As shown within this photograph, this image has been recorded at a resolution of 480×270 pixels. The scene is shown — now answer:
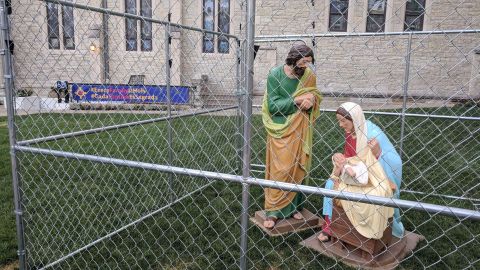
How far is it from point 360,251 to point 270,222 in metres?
0.92

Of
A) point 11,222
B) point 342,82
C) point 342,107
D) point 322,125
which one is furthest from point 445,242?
point 342,82

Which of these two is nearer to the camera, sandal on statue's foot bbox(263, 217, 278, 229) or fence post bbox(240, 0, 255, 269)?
fence post bbox(240, 0, 255, 269)

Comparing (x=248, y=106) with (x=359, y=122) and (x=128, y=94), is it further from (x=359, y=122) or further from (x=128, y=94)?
(x=128, y=94)

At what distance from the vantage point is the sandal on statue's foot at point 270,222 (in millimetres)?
3764

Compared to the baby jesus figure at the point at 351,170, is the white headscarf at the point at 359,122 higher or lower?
higher

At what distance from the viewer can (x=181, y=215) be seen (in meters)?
4.25

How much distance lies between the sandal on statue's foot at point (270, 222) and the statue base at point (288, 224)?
0.03m

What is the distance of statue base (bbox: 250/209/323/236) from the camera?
3.75m

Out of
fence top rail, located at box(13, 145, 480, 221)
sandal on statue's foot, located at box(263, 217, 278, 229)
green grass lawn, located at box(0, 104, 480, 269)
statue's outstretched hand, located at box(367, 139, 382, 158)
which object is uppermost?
fence top rail, located at box(13, 145, 480, 221)

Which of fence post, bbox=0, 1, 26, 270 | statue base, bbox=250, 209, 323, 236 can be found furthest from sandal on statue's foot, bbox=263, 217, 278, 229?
fence post, bbox=0, 1, 26, 270

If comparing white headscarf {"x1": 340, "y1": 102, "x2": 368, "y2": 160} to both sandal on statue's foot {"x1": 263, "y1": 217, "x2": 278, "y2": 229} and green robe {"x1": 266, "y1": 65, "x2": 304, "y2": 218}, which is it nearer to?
green robe {"x1": 266, "y1": 65, "x2": 304, "y2": 218}

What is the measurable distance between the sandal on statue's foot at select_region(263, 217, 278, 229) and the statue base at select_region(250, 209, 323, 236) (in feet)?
0.10

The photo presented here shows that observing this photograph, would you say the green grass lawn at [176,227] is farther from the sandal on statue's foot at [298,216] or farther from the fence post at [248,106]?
the fence post at [248,106]

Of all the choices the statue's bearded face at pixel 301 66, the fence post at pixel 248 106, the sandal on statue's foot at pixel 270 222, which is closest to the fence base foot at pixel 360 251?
the sandal on statue's foot at pixel 270 222
